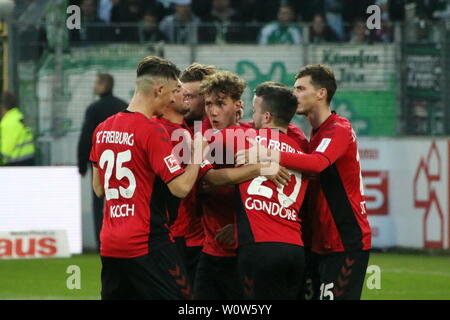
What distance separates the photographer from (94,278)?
11680 mm

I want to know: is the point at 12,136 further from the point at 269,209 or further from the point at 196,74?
the point at 269,209

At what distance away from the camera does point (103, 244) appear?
6.41 m

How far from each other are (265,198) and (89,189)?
842 cm

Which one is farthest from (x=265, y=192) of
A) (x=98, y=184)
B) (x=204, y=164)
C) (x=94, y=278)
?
(x=94, y=278)

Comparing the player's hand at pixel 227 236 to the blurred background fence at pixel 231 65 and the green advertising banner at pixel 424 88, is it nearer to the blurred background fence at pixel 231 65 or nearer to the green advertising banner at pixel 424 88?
the blurred background fence at pixel 231 65

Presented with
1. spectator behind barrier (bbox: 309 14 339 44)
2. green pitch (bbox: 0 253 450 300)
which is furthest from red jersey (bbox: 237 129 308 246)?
spectator behind barrier (bbox: 309 14 339 44)

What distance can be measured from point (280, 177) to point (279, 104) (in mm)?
505

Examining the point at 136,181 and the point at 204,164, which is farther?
the point at 204,164

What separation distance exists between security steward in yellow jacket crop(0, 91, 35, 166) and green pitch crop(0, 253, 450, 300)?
1.75 m

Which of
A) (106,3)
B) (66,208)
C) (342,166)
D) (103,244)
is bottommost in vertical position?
(66,208)

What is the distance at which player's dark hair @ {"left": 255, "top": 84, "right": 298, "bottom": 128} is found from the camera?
6.65 m

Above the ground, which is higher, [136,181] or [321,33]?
[321,33]
